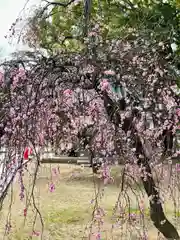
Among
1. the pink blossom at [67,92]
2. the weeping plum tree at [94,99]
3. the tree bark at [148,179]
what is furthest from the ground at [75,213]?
the pink blossom at [67,92]

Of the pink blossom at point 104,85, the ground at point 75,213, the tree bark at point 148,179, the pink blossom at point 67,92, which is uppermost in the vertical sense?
the pink blossom at point 104,85

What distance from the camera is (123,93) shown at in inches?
208

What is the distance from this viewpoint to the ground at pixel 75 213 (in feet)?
20.2

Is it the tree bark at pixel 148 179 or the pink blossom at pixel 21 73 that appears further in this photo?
the tree bark at pixel 148 179

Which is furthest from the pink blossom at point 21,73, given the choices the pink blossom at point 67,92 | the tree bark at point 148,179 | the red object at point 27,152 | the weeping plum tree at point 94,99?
the tree bark at point 148,179

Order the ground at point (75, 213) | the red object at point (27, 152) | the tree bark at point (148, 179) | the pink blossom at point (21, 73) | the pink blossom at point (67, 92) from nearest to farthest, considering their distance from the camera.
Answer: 1. the red object at point (27, 152)
2. the pink blossom at point (21, 73)
3. the pink blossom at point (67, 92)
4. the tree bark at point (148, 179)
5. the ground at point (75, 213)

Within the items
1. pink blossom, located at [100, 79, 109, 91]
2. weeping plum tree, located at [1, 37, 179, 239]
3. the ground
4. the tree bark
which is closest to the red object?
weeping plum tree, located at [1, 37, 179, 239]

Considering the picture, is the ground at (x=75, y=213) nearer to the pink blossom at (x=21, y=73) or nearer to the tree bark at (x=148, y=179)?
the tree bark at (x=148, y=179)

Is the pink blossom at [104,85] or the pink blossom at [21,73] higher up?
the pink blossom at [21,73]

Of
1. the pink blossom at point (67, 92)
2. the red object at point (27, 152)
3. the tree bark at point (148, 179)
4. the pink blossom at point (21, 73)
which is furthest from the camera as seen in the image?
the tree bark at point (148, 179)

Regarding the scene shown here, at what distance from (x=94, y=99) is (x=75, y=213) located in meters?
3.61

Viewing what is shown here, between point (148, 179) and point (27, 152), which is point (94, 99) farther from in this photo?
point (148, 179)

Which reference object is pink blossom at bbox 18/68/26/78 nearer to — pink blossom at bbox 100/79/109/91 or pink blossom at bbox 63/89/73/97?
pink blossom at bbox 63/89/73/97

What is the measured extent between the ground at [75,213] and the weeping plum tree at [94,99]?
568mm
